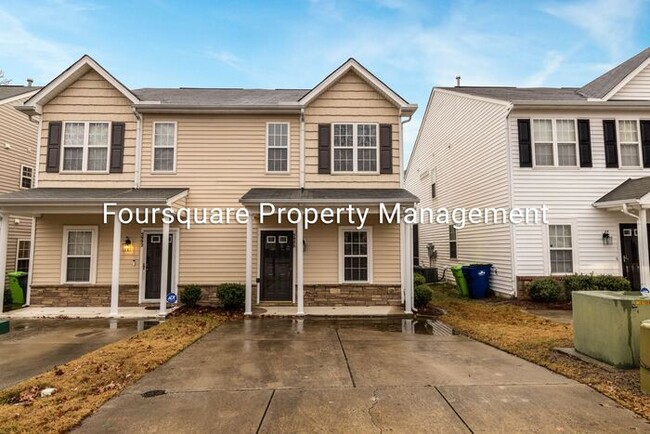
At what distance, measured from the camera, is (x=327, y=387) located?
15.1ft

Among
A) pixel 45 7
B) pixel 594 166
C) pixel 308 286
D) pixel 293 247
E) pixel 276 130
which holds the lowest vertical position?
pixel 308 286

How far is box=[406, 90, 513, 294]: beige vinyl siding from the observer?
12.4 meters

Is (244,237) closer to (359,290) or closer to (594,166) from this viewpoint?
(359,290)

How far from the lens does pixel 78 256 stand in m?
10.7

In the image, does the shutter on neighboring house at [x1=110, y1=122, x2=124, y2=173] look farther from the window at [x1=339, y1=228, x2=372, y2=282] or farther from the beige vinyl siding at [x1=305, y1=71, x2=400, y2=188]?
the window at [x1=339, y1=228, x2=372, y2=282]

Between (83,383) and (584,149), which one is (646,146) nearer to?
(584,149)

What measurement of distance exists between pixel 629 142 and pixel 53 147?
736 inches

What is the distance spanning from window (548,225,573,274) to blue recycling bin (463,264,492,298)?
6.71 ft

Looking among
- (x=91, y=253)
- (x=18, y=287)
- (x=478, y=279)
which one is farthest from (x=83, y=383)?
(x=478, y=279)

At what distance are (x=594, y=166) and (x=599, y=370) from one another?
370 inches

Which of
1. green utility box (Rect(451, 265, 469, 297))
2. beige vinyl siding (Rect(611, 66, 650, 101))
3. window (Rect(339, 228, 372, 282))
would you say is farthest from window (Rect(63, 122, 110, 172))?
beige vinyl siding (Rect(611, 66, 650, 101))

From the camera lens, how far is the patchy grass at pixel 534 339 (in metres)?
4.42

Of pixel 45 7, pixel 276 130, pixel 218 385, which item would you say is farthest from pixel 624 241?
pixel 45 7

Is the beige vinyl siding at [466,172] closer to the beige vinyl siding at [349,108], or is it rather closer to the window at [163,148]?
the beige vinyl siding at [349,108]
